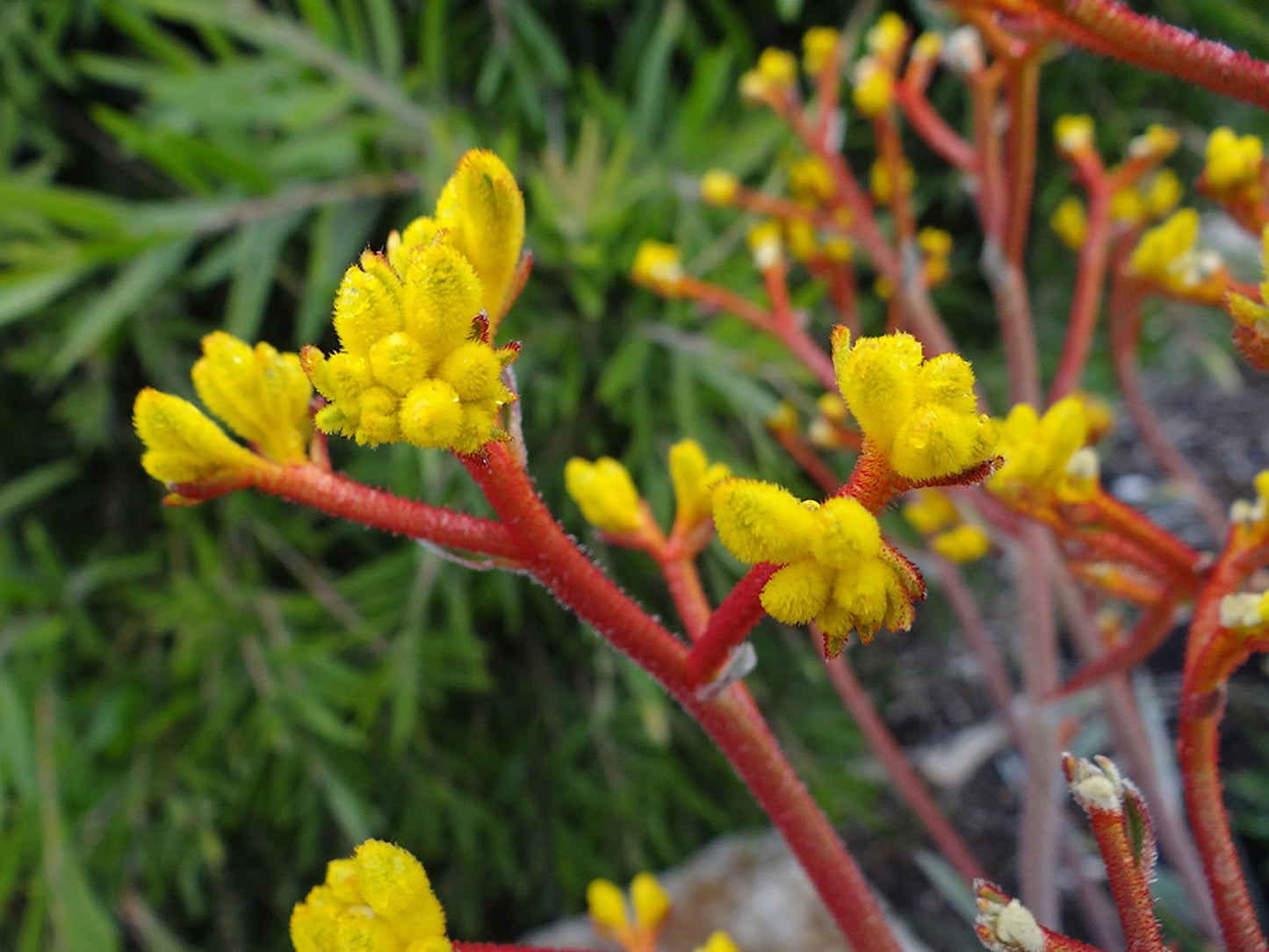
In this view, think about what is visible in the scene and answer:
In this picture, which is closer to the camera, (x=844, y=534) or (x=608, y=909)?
(x=844, y=534)

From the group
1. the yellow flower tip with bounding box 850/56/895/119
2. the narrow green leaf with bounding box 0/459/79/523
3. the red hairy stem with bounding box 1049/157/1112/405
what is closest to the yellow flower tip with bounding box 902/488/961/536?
the red hairy stem with bounding box 1049/157/1112/405

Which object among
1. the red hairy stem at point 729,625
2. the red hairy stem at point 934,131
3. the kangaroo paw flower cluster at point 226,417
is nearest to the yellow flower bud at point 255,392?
the kangaroo paw flower cluster at point 226,417

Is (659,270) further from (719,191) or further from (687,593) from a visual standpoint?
(687,593)

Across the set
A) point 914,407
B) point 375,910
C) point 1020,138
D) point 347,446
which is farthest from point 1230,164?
point 347,446

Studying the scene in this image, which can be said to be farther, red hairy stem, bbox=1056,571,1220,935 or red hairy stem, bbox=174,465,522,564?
red hairy stem, bbox=1056,571,1220,935

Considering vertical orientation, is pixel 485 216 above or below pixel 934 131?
below

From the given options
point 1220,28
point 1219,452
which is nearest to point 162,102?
point 1220,28

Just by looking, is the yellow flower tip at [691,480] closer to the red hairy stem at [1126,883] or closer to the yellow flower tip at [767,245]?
the red hairy stem at [1126,883]

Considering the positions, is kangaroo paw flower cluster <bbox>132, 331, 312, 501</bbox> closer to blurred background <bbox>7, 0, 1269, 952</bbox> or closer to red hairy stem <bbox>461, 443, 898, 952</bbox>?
red hairy stem <bbox>461, 443, 898, 952</bbox>
